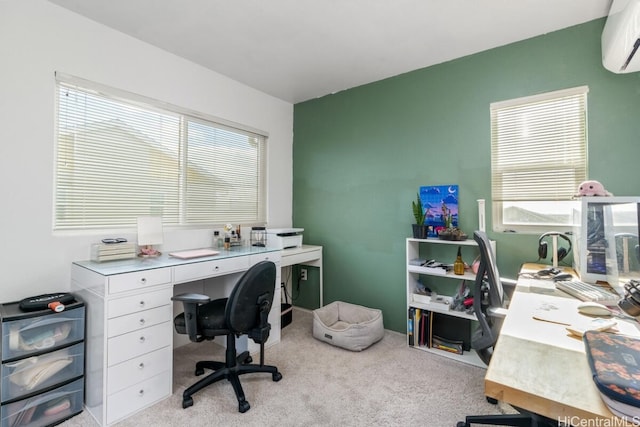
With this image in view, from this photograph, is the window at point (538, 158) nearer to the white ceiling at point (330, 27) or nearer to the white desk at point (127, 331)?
the white ceiling at point (330, 27)

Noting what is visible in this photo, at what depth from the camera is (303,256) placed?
3.11m

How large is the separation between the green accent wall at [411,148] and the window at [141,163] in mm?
890

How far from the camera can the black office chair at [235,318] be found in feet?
5.77

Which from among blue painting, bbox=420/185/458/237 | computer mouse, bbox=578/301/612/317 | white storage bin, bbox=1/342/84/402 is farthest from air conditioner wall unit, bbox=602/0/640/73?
white storage bin, bbox=1/342/84/402

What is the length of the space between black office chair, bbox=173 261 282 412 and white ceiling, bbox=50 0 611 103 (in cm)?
175

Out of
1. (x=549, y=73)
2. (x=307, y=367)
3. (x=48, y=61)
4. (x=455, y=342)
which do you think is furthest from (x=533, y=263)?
(x=48, y=61)

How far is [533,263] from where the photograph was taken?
225 centimetres

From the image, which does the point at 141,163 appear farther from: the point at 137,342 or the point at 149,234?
the point at 137,342

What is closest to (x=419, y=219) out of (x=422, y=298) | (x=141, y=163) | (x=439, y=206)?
(x=439, y=206)

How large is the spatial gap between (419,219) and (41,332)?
9.06 feet

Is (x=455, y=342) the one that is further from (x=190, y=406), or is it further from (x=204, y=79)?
(x=204, y=79)

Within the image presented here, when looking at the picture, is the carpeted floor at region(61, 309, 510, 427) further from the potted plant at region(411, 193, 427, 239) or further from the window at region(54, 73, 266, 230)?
the window at region(54, 73, 266, 230)

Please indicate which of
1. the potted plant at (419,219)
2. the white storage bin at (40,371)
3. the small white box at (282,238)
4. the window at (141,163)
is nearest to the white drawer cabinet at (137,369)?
the white storage bin at (40,371)

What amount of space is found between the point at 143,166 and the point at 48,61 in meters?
0.85
